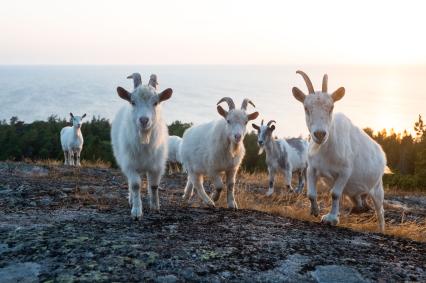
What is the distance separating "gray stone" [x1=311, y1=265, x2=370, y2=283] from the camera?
4441mm

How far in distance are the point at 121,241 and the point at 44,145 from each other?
23.1 meters

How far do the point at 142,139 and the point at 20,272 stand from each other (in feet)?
8.80

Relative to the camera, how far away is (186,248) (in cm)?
493

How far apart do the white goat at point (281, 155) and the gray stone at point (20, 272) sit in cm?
956

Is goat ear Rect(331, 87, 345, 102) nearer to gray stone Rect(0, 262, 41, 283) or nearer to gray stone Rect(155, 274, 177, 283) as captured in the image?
gray stone Rect(155, 274, 177, 283)

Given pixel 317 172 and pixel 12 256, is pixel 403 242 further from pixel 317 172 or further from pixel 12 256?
pixel 12 256

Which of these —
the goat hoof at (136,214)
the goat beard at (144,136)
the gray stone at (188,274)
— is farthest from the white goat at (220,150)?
the gray stone at (188,274)

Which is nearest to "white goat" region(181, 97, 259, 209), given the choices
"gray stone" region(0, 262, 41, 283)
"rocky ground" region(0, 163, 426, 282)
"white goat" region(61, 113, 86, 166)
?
"rocky ground" region(0, 163, 426, 282)

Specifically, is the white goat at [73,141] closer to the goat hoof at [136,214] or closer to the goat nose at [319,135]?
the goat hoof at [136,214]

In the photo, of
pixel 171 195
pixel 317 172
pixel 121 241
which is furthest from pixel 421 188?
pixel 121 241

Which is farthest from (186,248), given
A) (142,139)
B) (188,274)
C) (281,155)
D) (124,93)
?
(281,155)

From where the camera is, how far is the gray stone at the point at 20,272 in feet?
13.6

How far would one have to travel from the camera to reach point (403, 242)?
6.12 meters

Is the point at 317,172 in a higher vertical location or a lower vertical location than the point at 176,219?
higher
